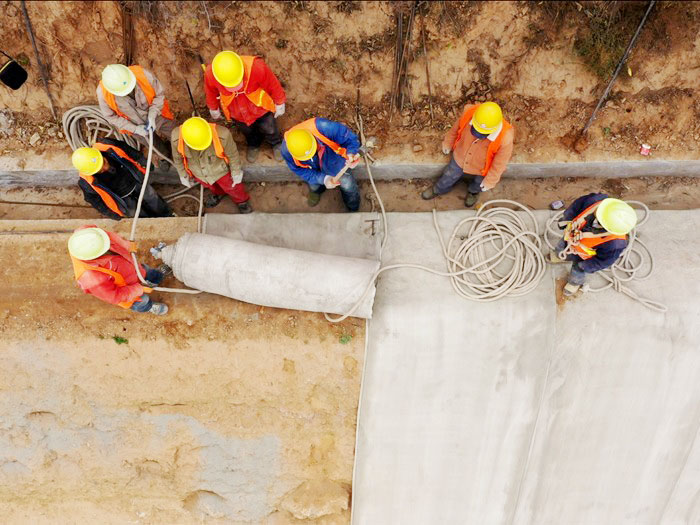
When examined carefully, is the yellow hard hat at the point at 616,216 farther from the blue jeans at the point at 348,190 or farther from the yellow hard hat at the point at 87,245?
the yellow hard hat at the point at 87,245

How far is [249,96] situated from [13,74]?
2787mm

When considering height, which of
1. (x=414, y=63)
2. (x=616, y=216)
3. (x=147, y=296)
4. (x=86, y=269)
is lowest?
(x=86, y=269)

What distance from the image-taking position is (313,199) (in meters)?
6.11

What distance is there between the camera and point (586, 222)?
4.41 metres

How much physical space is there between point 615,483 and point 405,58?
5.90m

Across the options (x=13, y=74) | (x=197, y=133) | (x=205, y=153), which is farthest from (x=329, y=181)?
(x=13, y=74)

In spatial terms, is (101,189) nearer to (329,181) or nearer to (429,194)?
(329,181)

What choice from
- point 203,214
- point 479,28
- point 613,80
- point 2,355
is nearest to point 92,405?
point 2,355

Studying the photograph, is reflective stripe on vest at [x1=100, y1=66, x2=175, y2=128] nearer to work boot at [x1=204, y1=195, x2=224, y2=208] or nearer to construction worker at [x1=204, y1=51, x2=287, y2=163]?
construction worker at [x1=204, y1=51, x2=287, y2=163]

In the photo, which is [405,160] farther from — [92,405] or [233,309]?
[92,405]

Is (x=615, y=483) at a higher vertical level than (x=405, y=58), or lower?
lower

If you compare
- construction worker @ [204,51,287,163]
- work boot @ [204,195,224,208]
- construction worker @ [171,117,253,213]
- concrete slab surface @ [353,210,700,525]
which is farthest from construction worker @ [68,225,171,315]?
concrete slab surface @ [353,210,700,525]

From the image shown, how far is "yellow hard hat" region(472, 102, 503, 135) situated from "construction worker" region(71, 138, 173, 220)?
353cm

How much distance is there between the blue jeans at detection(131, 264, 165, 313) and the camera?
4.90 metres
